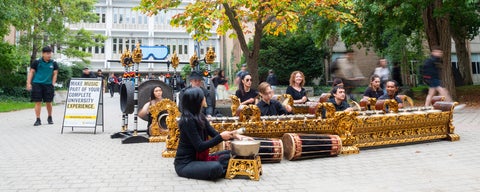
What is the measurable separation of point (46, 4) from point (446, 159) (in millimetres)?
19692

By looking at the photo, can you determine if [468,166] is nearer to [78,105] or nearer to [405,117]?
[405,117]

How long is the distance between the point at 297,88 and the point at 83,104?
5.29 metres

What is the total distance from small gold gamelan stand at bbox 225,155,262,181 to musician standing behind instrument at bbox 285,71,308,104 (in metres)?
3.83

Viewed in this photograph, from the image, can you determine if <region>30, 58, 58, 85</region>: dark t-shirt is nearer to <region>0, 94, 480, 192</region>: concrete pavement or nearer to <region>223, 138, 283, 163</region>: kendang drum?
<region>0, 94, 480, 192</region>: concrete pavement

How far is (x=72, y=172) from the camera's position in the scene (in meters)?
5.00

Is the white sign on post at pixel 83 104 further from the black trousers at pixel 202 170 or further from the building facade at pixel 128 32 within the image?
the building facade at pixel 128 32

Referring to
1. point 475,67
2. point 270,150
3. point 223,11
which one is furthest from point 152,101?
point 475,67

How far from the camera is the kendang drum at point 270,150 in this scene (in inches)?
215

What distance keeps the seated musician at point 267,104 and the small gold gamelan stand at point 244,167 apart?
6.54 feet

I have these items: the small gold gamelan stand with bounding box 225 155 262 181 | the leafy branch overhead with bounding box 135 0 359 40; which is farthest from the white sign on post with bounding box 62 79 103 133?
the small gold gamelan stand with bounding box 225 155 262 181

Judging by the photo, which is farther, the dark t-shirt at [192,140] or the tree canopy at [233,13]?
the tree canopy at [233,13]

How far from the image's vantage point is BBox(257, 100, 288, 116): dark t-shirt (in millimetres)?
6560

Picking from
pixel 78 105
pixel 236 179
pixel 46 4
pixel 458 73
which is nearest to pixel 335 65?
pixel 236 179

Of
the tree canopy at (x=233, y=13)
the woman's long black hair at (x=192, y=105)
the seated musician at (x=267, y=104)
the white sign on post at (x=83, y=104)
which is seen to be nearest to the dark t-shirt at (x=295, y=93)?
the seated musician at (x=267, y=104)
